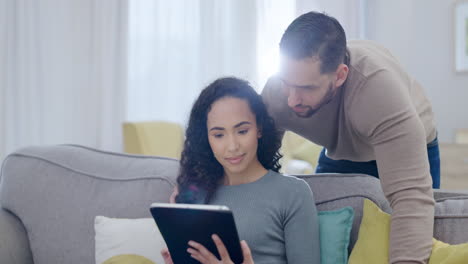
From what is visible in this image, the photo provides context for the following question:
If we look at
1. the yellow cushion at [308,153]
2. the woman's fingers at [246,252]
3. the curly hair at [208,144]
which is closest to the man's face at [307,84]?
the curly hair at [208,144]

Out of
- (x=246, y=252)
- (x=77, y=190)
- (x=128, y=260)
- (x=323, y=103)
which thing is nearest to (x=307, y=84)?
(x=323, y=103)

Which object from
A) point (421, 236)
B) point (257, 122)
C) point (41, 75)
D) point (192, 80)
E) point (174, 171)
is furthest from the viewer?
point (192, 80)

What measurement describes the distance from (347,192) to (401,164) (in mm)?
299

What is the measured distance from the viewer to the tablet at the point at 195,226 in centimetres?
120

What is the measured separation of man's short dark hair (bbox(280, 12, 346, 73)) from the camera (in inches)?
57.0

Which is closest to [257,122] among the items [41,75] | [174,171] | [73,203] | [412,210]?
[174,171]

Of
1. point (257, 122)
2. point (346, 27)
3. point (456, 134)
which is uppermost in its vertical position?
point (346, 27)

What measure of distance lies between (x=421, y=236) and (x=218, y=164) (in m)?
0.62

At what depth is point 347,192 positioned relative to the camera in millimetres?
1646

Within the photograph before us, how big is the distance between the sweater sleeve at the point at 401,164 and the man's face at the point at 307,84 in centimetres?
10

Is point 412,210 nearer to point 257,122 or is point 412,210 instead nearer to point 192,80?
point 257,122

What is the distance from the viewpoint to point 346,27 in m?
4.41

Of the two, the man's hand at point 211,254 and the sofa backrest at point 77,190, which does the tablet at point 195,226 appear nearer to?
the man's hand at point 211,254

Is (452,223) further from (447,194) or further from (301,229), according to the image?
(301,229)
